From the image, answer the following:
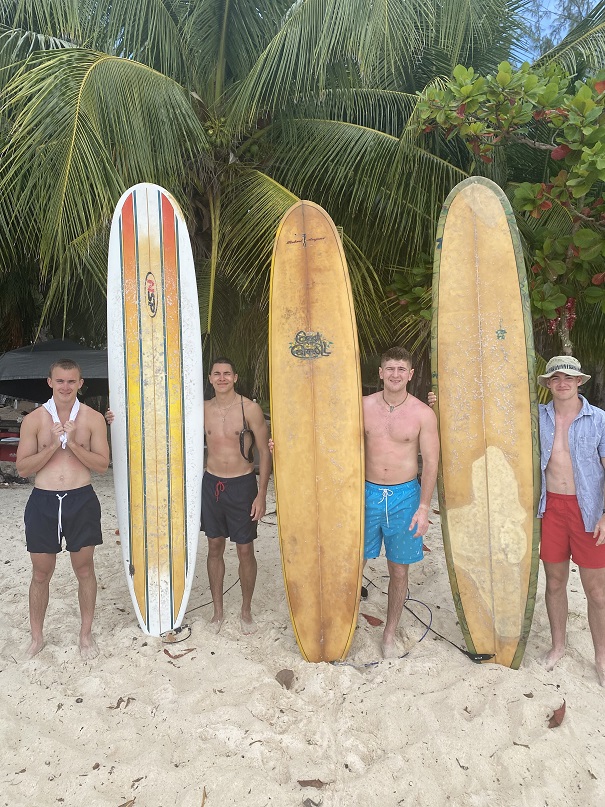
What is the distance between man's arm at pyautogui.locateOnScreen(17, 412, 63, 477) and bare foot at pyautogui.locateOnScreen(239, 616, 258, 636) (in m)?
1.37

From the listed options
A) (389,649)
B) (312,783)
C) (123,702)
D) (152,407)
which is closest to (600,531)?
(389,649)

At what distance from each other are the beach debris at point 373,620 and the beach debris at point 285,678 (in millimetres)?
630

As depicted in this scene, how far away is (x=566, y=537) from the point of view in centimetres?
257

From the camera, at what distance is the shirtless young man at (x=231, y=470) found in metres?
2.99

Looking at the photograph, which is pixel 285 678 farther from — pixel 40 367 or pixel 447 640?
pixel 40 367

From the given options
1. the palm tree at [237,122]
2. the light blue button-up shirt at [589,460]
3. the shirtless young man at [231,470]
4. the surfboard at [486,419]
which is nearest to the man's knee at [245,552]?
the shirtless young man at [231,470]

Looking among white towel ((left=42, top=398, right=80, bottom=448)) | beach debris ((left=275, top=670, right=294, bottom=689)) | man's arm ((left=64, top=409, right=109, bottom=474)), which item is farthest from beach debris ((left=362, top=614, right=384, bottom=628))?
white towel ((left=42, top=398, right=80, bottom=448))

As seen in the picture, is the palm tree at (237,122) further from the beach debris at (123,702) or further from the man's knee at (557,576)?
the man's knee at (557,576)

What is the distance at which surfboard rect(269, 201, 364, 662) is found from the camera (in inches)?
115

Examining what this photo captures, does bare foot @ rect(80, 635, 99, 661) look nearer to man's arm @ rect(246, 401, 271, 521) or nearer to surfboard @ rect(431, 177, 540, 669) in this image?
man's arm @ rect(246, 401, 271, 521)

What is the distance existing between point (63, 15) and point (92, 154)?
206 centimetres

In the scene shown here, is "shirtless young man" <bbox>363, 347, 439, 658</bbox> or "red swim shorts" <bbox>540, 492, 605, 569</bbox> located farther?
"shirtless young man" <bbox>363, 347, 439, 658</bbox>

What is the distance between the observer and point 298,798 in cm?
197

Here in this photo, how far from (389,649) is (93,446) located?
178 centimetres
